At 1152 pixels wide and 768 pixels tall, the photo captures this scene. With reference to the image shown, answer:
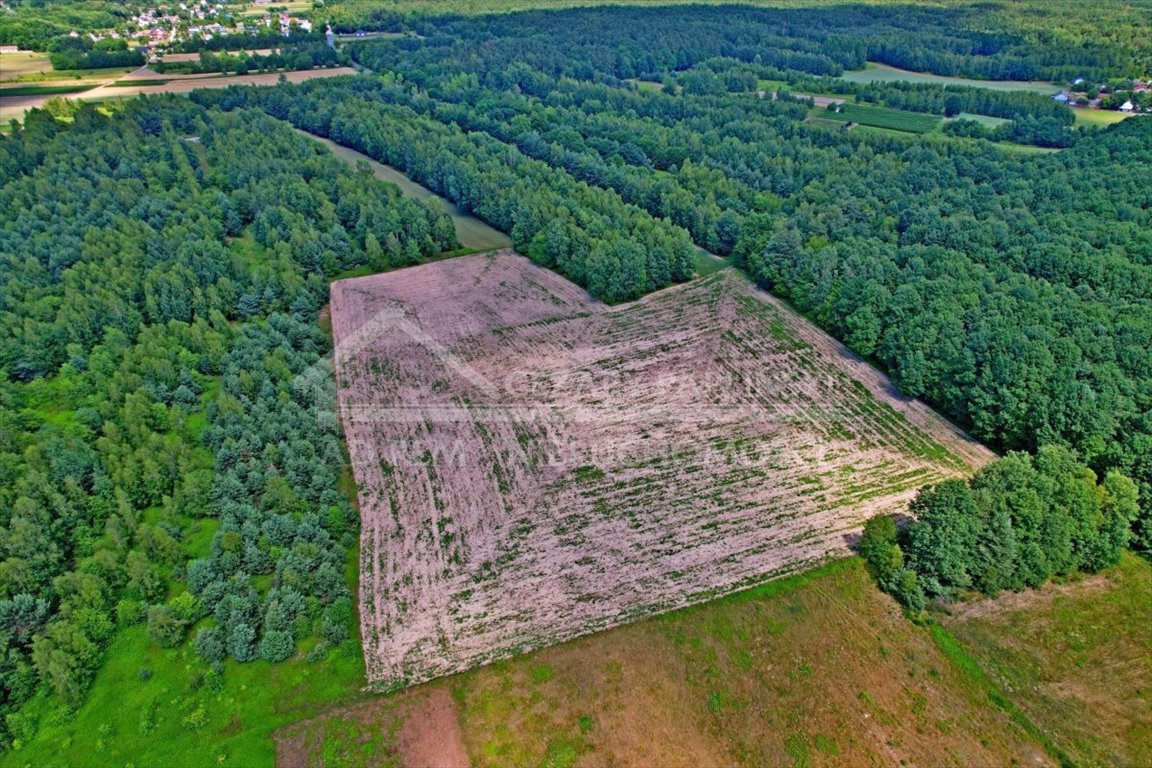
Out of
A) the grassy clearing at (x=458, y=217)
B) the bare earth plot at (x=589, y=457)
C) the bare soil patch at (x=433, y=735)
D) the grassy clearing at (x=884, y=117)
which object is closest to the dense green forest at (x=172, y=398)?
the grassy clearing at (x=458, y=217)

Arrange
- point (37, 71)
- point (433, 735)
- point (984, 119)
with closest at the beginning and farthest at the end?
point (433, 735)
point (984, 119)
point (37, 71)

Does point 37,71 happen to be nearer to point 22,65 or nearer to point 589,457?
point 22,65

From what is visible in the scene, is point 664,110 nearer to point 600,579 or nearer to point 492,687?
point 600,579

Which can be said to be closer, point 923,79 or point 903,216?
point 903,216

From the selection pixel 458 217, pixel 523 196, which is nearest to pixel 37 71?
pixel 458 217

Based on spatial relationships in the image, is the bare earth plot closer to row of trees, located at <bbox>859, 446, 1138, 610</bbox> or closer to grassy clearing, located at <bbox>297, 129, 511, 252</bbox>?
row of trees, located at <bbox>859, 446, 1138, 610</bbox>

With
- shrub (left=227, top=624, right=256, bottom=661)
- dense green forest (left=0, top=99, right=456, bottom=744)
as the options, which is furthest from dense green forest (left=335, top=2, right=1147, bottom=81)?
shrub (left=227, top=624, right=256, bottom=661)
